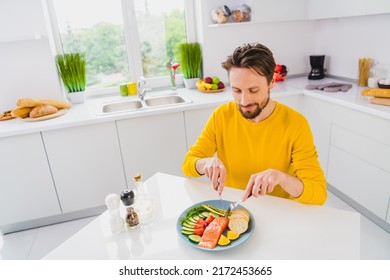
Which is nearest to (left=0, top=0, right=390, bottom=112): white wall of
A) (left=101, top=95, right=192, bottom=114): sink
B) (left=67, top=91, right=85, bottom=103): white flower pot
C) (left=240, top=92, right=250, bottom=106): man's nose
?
(left=67, top=91, right=85, bottom=103): white flower pot

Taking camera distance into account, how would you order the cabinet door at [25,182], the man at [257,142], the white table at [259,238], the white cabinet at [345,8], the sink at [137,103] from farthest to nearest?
the sink at [137,103]
the cabinet door at [25,182]
the white cabinet at [345,8]
the man at [257,142]
the white table at [259,238]

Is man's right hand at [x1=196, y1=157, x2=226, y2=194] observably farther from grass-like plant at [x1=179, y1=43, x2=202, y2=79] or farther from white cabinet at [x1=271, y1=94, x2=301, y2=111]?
grass-like plant at [x1=179, y1=43, x2=202, y2=79]

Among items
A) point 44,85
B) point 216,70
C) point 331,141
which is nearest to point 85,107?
point 44,85

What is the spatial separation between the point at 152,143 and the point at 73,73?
→ 0.96 m

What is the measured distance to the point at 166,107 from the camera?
2338 mm

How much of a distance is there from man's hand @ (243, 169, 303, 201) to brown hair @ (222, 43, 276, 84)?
411 mm

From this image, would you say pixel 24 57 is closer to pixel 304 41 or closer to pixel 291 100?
pixel 291 100

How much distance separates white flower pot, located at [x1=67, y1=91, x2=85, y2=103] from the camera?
2.67 m

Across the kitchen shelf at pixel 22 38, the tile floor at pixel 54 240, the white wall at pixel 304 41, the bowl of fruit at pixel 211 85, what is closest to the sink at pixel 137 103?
the bowl of fruit at pixel 211 85

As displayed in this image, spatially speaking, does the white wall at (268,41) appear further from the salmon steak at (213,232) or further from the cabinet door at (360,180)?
the salmon steak at (213,232)

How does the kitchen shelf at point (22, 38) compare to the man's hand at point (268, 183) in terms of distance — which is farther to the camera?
the kitchen shelf at point (22, 38)

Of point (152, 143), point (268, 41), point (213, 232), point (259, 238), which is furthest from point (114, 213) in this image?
point (268, 41)

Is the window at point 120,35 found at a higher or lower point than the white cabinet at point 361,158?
higher

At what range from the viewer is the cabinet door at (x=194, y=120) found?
7.84ft
